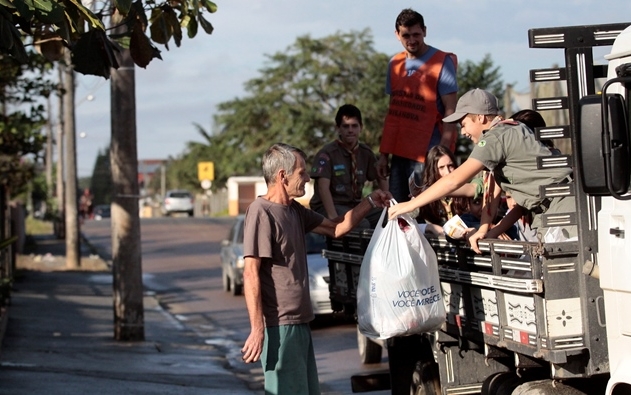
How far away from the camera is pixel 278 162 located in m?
6.06

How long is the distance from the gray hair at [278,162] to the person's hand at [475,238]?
3.43 feet

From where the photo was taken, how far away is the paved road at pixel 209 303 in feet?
40.7

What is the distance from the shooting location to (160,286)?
24.3 metres

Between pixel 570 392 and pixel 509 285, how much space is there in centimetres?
58

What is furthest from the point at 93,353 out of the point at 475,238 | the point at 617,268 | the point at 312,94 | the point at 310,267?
the point at 312,94

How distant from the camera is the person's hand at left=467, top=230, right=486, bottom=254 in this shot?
19.2 ft

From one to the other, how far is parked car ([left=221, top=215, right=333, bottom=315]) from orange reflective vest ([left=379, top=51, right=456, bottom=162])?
18.6 ft

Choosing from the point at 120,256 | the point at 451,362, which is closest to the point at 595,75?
the point at 451,362

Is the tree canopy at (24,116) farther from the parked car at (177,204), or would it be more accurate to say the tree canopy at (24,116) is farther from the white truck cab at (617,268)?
the parked car at (177,204)

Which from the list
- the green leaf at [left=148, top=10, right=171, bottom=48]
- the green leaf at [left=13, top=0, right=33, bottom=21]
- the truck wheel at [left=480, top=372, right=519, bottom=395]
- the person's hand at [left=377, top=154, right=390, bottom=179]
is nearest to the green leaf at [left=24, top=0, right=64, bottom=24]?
the green leaf at [left=13, top=0, right=33, bottom=21]

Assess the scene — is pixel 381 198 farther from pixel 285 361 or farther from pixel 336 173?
pixel 336 173

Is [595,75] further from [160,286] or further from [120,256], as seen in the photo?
[160,286]

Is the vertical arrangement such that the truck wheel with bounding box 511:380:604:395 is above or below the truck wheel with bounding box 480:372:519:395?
above

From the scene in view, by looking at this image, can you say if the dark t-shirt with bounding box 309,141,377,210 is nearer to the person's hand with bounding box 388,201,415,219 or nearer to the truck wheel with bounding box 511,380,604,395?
the person's hand with bounding box 388,201,415,219
